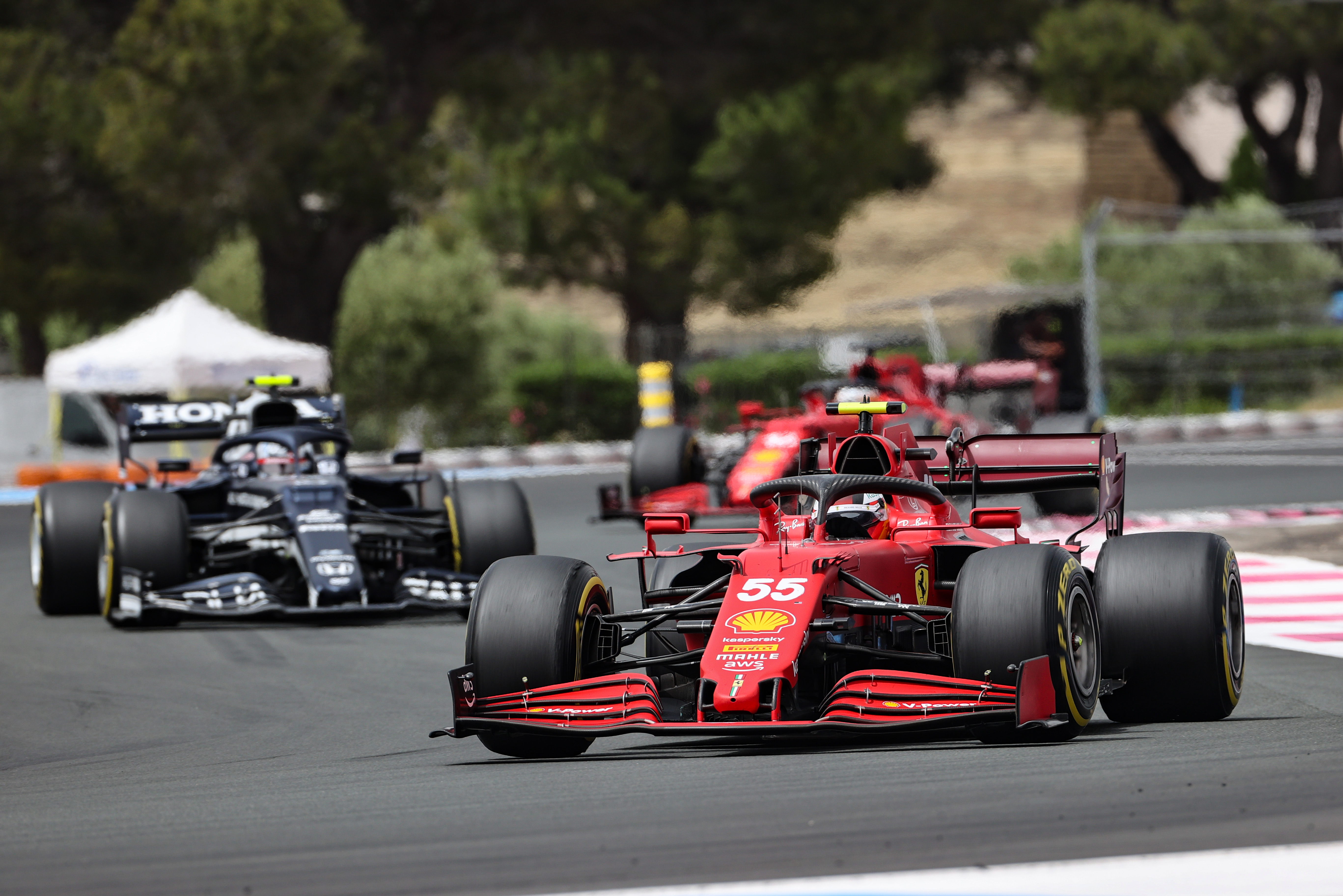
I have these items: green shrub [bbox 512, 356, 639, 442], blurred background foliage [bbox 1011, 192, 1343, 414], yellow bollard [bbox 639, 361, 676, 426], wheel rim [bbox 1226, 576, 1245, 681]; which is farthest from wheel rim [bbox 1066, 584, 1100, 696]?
green shrub [bbox 512, 356, 639, 442]

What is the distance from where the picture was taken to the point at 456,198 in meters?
54.8

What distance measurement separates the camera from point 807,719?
7402mm

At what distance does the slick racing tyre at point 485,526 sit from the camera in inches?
537

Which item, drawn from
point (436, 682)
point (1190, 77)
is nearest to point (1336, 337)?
point (1190, 77)

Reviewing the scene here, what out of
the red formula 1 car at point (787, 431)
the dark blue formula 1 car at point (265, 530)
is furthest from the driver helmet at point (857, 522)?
the red formula 1 car at point (787, 431)

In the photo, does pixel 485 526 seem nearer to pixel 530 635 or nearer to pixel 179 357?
pixel 530 635

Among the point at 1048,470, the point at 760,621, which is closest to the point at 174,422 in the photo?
the point at 1048,470

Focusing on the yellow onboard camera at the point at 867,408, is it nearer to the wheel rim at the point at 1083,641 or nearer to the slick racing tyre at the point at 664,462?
the wheel rim at the point at 1083,641

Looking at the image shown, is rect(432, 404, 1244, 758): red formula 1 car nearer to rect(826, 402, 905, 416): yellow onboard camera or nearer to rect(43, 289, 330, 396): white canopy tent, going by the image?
rect(826, 402, 905, 416): yellow onboard camera

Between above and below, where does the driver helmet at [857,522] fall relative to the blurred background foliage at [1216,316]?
below

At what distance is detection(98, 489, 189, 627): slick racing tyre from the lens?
12898 millimetres

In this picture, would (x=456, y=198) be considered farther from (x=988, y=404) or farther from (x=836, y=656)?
(x=836, y=656)

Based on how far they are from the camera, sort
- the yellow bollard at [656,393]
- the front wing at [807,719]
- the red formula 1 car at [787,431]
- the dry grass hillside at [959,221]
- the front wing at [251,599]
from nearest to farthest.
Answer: the front wing at [807,719], the front wing at [251,599], the red formula 1 car at [787,431], the yellow bollard at [656,393], the dry grass hillside at [959,221]

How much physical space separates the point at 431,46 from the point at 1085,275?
34.5ft
